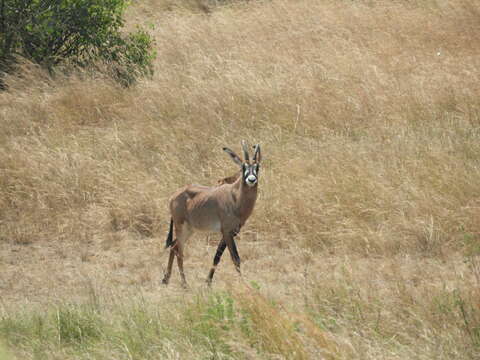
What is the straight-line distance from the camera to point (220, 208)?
7215mm

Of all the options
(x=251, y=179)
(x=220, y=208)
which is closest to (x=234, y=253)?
(x=220, y=208)

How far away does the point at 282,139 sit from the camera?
10.6 metres

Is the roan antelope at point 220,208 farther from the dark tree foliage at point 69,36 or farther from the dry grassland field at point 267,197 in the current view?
the dark tree foliage at point 69,36

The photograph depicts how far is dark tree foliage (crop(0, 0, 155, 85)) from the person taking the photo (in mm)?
13570

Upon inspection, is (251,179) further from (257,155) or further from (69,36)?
(69,36)

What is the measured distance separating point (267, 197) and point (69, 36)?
21.5ft

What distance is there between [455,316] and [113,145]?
20.9ft

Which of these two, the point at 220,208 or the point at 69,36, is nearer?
the point at 220,208

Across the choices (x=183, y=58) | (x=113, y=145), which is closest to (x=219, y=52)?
(x=183, y=58)

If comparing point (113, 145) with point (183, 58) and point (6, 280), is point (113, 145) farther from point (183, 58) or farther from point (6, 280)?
point (183, 58)

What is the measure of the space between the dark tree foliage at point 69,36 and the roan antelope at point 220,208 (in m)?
6.25

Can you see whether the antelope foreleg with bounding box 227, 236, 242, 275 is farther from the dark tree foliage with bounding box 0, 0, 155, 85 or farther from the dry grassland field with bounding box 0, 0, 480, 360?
the dark tree foliage with bounding box 0, 0, 155, 85

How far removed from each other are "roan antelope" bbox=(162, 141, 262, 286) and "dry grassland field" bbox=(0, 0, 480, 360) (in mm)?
397

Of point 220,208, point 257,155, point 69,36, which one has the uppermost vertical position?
point 257,155
